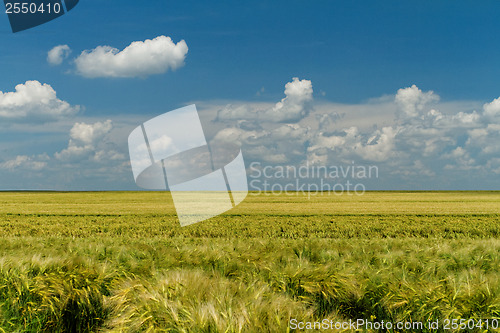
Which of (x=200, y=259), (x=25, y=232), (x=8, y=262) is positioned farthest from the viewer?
(x=25, y=232)

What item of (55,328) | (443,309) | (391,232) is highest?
(443,309)

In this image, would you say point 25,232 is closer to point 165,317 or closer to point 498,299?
point 165,317

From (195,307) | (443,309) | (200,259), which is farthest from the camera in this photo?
(200,259)

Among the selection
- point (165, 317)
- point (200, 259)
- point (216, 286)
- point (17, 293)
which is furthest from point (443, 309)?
point (17, 293)

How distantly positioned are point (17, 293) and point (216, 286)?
2438mm

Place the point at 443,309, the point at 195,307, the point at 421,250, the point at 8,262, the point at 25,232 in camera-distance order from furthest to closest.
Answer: the point at 25,232, the point at 421,250, the point at 8,262, the point at 443,309, the point at 195,307

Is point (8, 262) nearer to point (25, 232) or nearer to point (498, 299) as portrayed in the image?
point (498, 299)

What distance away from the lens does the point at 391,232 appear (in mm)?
15844

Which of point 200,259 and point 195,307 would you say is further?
point 200,259

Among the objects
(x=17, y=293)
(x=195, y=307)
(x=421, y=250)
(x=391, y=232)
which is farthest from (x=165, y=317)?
(x=391, y=232)

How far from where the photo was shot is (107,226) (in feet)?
57.0

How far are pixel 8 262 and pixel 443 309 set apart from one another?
5315 mm

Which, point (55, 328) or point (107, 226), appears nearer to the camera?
point (55, 328)

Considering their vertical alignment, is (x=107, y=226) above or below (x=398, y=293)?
below
